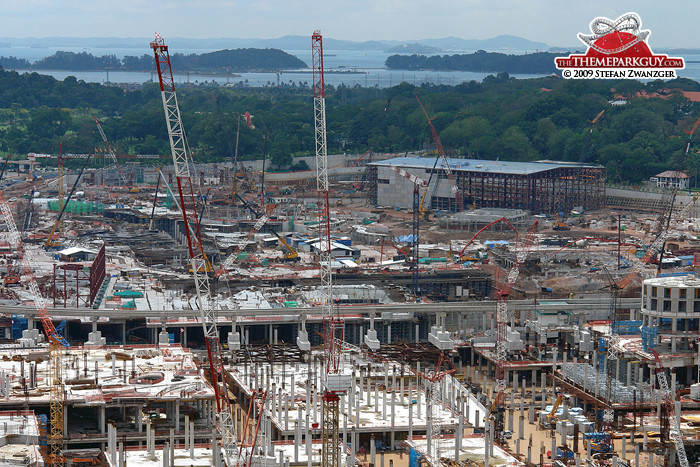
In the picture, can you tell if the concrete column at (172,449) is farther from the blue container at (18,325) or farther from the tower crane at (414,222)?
the tower crane at (414,222)

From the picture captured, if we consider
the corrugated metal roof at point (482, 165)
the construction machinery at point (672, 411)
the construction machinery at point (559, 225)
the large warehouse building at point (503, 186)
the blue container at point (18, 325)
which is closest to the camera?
the construction machinery at point (672, 411)

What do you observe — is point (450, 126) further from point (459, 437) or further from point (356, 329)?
point (459, 437)

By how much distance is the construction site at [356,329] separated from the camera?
2994cm

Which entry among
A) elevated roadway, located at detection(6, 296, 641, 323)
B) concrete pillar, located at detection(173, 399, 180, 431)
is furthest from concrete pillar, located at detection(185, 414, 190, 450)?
elevated roadway, located at detection(6, 296, 641, 323)

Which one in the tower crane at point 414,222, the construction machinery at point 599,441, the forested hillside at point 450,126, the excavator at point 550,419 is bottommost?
the excavator at point 550,419

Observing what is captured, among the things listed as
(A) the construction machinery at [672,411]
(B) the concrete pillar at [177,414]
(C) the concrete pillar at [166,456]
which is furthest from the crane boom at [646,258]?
(C) the concrete pillar at [166,456]

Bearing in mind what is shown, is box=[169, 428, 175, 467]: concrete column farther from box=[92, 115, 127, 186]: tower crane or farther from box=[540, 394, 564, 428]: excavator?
box=[92, 115, 127, 186]: tower crane

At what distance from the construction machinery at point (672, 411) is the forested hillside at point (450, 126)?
4076cm

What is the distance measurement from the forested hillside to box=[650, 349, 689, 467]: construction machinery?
1605 inches

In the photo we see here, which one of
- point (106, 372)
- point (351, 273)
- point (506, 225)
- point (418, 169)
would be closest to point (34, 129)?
point (418, 169)

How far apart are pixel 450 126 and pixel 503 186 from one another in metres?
17.1

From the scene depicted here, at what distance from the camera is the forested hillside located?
8088 cm

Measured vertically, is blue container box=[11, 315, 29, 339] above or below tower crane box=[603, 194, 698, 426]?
below

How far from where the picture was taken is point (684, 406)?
3334cm
